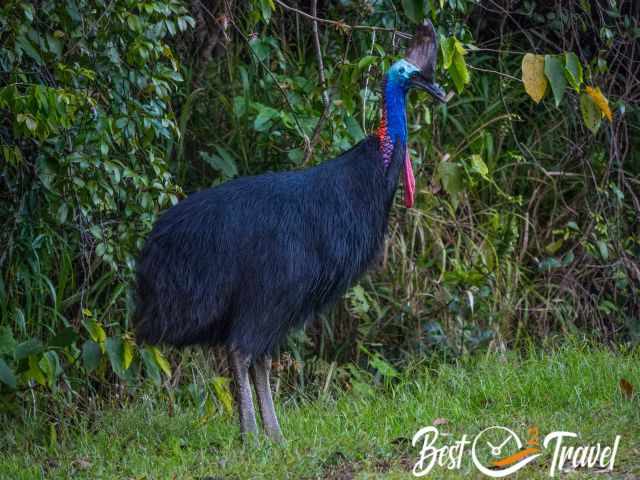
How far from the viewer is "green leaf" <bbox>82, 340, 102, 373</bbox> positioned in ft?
14.9

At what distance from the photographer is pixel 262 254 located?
14.9 feet

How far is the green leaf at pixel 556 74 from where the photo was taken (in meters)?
4.37

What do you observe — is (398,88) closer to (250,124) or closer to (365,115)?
(365,115)

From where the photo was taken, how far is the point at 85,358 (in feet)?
14.9

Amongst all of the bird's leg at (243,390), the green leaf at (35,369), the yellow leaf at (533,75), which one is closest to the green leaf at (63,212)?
the green leaf at (35,369)

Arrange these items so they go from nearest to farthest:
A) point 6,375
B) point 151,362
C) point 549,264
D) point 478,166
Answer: point 6,375 < point 151,362 < point 478,166 < point 549,264

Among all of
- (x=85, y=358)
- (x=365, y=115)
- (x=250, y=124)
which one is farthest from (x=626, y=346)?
(x=85, y=358)

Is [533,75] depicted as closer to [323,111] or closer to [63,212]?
[323,111]

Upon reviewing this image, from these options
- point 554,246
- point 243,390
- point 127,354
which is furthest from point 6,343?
point 554,246

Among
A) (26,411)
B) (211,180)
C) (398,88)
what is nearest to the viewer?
(398,88)

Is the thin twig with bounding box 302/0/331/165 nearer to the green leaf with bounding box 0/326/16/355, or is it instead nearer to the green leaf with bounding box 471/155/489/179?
the green leaf with bounding box 471/155/489/179

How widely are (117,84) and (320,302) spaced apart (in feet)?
4.52

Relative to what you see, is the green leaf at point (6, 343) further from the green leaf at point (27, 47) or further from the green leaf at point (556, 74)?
the green leaf at point (556, 74)
